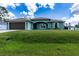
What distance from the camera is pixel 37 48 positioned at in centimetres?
427

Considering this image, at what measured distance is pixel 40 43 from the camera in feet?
14.2

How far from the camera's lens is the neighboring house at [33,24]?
4.33 m

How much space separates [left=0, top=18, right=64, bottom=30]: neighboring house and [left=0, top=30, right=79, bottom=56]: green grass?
2.6 inches

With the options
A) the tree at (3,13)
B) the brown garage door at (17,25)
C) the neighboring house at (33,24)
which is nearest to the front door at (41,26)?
the neighboring house at (33,24)

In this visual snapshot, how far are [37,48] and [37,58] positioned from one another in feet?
0.51

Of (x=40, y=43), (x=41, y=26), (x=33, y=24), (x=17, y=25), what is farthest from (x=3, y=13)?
(x=40, y=43)

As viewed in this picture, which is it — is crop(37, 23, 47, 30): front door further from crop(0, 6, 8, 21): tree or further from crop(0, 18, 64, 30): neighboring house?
crop(0, 6, 8, 21): tree

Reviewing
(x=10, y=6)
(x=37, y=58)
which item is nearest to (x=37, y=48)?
(x=37, y=58)

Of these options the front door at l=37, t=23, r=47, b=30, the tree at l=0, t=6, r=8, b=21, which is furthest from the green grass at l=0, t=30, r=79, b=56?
the tree at l=0, t=6, r=8, b=21

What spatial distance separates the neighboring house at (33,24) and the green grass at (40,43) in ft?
0.22

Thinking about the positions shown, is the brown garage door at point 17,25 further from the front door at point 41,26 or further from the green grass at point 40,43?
the front door at point 41,26

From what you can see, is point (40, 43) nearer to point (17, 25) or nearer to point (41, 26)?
point (41, 26)

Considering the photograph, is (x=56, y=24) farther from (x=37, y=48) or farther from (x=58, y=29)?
(x=37, y=48)

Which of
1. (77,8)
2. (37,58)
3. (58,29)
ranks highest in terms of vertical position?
(77,8)
